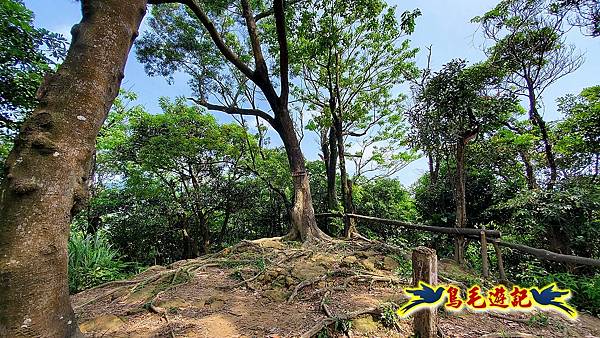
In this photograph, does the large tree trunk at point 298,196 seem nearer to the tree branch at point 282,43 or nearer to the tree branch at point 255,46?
the tree branch at point 282,43

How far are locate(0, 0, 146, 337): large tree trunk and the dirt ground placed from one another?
0.93 meters

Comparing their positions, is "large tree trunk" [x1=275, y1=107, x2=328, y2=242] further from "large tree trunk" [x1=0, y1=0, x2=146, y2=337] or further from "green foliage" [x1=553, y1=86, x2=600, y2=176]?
"green foliage" [x1=553, y1=86, x2=600, y2=176]

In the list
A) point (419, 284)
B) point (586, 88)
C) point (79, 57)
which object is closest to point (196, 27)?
point (79, 57)

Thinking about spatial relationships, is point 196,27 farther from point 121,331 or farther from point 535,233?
point 535,233

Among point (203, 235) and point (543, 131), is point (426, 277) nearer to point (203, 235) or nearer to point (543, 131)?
point (543, 131)

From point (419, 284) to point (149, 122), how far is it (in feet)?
24.6

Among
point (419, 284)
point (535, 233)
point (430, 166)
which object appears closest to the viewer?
point (419, 284)

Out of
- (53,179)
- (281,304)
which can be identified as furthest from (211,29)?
(281,304)

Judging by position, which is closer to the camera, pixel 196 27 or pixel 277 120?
pixel 277 120

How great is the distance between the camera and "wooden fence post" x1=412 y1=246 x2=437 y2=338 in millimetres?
1879

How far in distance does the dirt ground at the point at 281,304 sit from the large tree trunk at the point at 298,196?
1.13m

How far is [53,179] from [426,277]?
2.34 metres

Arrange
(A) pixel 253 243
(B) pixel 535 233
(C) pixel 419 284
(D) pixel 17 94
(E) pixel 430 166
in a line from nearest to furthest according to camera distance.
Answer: (C) pixel 419 284
(D) pixel 17 94
(B) pixel 535 233
(A) pixel 253 243
(E) pixel 430 166

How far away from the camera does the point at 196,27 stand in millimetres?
8547
